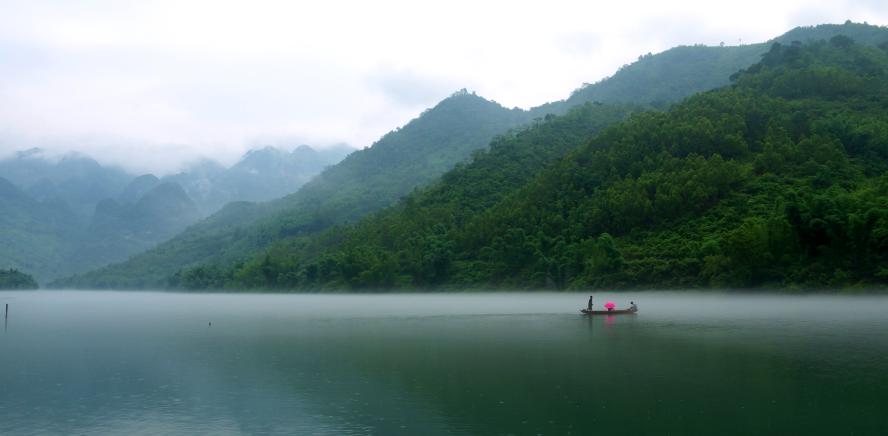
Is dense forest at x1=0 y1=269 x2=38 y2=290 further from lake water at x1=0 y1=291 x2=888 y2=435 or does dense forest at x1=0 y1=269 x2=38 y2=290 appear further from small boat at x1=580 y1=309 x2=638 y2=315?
small boat at x1=580 y1=309 x2=638 y2=315

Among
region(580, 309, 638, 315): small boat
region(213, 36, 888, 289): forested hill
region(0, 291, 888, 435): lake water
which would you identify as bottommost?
region(0, 291, 888, 435): lake water

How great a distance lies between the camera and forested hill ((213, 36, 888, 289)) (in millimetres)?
62000

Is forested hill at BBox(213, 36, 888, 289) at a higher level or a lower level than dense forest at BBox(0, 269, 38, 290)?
higher

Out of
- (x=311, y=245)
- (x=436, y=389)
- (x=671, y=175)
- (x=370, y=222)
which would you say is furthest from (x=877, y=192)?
(x=311, y=245)

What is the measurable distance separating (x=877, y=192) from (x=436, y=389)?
57.9 meters

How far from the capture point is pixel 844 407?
19.8 meters

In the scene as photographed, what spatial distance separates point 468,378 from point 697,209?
2479 inches

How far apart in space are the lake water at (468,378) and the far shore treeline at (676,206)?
54.5ft

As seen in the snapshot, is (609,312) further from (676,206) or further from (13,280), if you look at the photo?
(13,280)

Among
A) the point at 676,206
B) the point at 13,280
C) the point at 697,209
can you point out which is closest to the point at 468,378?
the point at 676,206

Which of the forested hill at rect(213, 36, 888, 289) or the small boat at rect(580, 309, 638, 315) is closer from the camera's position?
the small boat at rect(580, 309, 638, 315)

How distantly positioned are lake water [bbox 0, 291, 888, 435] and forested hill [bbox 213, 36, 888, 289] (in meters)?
16.1

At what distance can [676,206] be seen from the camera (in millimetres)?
81812

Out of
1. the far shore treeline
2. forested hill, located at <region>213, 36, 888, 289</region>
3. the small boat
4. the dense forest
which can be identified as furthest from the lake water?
→ the dense forest
